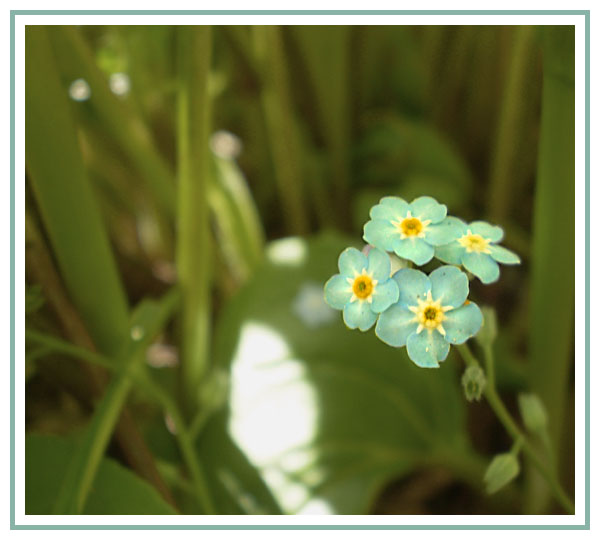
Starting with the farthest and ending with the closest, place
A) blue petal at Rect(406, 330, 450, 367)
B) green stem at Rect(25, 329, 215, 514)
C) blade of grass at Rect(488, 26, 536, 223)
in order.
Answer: blade of grass at Rect(488, 26, 536, 223), green stem at Rect(25, 329, 215, 514), blue petal at Rect(406, 330, 450, 367)

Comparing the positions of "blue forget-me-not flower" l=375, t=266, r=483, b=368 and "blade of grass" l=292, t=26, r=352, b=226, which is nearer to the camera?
"blue forget-me-not flower" l=375, t=266, r=483, b=368

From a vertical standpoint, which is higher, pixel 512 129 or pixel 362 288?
pixel 512 129

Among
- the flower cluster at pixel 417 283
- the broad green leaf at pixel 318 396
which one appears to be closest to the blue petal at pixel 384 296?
the flower cluster at pixel 417 283

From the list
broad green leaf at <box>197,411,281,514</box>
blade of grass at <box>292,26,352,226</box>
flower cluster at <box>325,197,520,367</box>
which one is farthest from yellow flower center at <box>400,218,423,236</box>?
blade of grass at <box>292,26,352,226</box>

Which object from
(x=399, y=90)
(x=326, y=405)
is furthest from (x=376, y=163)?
A: (x=326, y=405)

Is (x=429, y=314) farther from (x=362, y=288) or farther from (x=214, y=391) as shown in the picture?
(x=214, y=391)

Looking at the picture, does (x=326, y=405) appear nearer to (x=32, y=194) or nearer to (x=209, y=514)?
(x=209, y=514)

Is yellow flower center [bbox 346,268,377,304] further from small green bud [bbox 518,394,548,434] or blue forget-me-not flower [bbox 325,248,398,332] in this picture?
small green bud [bbox 518,394,548,434]
